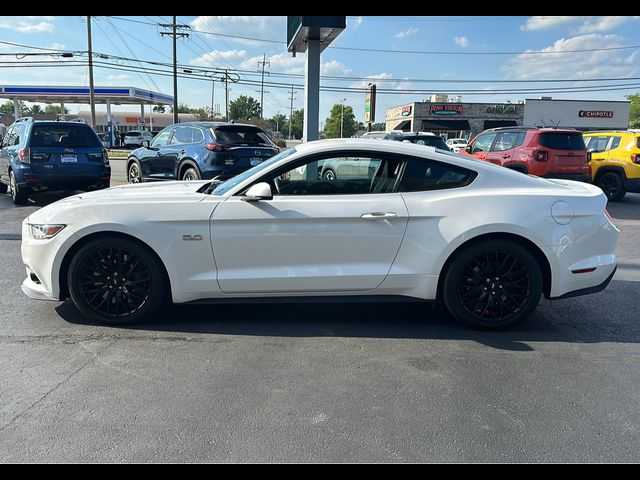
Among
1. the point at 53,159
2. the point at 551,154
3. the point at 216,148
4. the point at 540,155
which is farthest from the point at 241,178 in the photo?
the point at 551,154

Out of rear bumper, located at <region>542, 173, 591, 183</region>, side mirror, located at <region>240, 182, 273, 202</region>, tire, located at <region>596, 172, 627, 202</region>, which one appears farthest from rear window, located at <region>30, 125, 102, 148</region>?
tire, located at <region>596, 172, 627, 202</region>

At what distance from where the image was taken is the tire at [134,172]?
12327mm

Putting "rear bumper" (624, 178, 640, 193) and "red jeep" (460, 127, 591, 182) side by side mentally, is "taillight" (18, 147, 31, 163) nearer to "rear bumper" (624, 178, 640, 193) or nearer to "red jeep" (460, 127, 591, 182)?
"red jeep" (460, 127, 591, 182)

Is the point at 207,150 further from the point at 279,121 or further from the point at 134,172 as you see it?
the point at 279,121

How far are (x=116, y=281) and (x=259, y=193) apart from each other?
1.39m

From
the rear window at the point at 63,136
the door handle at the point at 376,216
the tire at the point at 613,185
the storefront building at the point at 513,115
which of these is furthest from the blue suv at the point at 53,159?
the storefront building at the point at 513,115

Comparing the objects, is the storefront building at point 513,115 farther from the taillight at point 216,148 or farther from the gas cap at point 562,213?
the gas cap at point 562,213

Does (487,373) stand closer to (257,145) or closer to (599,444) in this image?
(599,444)

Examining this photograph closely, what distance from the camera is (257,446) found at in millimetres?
2670

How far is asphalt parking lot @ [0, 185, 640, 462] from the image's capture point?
2.69 meters

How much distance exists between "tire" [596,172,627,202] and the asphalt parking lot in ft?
29.6

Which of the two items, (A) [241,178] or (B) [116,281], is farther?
(A) [241,178]

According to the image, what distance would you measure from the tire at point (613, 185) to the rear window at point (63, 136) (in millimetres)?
12017

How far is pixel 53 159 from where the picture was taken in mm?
10430
